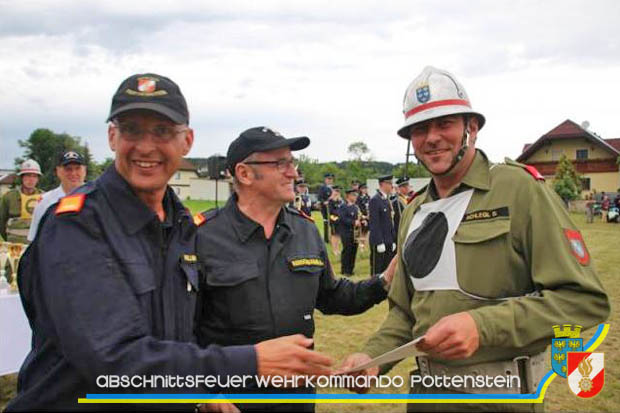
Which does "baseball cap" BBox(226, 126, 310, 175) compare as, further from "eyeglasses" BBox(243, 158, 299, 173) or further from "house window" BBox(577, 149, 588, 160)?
"house window" BBox(577, 149, 588, 160)

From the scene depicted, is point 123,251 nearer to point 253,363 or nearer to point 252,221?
point 253,363

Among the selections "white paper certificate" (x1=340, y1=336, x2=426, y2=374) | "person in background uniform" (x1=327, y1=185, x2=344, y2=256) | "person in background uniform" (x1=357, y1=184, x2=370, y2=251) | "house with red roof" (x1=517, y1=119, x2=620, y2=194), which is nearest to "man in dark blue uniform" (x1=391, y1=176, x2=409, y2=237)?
"person in background uniform" (x1=357, y1=184, x2=370, y2=251)

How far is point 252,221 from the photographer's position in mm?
2758

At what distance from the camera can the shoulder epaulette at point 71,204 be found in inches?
65.1

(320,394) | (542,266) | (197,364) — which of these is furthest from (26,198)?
(542,266)

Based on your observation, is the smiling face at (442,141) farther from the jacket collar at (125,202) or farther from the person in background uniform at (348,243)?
the person in background uniform at (348,243)

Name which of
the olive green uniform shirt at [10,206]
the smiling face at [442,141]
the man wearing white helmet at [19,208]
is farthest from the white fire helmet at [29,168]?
the smiling face at [442,141]

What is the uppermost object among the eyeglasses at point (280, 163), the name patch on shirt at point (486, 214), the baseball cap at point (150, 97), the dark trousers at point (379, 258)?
the baseball cap at point (150, 97)

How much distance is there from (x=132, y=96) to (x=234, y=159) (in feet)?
3.89

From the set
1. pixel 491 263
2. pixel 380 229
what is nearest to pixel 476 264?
pixel 491 263

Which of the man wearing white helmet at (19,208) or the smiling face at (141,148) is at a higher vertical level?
the smiling face at (141,148)

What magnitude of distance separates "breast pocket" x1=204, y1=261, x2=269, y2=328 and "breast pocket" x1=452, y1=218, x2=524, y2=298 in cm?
101

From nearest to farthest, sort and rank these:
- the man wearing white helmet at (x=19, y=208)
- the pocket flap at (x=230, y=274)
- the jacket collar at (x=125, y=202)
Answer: the jacket collar at (x=125, y=202) → the pocket flap at (x=230, y=274) → the man wearing white helmet at (x=19, y=208)

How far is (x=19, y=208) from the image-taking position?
26.7 ft
